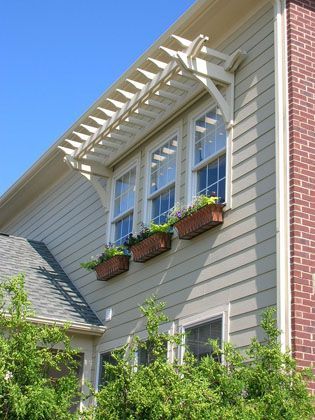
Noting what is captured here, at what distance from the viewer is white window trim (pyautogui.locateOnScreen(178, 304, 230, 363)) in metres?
7.80

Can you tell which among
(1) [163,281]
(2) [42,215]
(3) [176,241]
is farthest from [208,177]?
(2) [42,215]

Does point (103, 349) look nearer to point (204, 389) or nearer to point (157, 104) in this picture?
point (157, 104)

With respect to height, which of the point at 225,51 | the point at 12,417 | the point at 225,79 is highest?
the point at 225,51

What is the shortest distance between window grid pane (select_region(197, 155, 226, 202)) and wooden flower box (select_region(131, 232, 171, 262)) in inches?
30.6

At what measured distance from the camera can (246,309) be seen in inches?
297

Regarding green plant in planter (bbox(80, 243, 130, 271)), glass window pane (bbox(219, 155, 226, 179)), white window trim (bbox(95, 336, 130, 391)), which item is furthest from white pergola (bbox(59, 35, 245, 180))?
white window trim (bbox(95, 336, 130, 391))

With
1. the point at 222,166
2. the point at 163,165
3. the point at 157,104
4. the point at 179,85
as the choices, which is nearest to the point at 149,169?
the point at 163,165

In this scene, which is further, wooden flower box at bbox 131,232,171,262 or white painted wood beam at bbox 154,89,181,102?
white painted wood beam at bbox 154,89,181,102

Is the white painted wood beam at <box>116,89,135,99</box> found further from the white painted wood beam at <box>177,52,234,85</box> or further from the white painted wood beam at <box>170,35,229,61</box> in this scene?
the white painted wood beam at <box>177,52,234,85</box>

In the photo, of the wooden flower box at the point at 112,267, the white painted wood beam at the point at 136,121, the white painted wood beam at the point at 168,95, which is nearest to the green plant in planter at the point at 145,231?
the wooden flower box at the point at 112,267

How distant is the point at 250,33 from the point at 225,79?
0.65m

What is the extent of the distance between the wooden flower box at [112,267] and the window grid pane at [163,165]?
1.13m

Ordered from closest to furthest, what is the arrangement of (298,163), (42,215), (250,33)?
(298,163)
(250,33)
(42,215)

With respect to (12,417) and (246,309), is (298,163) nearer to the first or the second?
(246,309)
